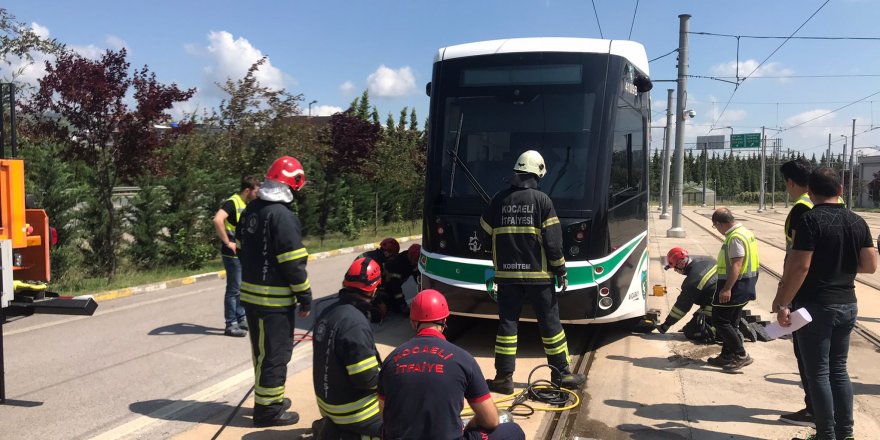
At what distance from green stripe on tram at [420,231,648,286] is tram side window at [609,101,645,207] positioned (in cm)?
57

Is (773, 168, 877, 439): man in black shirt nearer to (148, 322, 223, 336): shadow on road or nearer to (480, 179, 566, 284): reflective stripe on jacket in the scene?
(480, 179, 566, 284): reflective stripe on jacket

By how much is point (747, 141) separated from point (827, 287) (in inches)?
2966

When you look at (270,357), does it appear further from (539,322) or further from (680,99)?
(680,99)

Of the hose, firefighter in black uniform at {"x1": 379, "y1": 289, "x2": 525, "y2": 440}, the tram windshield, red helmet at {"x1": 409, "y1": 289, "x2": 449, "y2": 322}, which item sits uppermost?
the tram windshield

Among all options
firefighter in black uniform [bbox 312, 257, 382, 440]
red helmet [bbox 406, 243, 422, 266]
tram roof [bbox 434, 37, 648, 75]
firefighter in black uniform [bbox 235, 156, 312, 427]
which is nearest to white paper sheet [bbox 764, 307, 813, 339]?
firefighter in black uniform [bbox 312, 257, 382, 440]

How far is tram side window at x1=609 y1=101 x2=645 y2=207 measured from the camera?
21.7 feet

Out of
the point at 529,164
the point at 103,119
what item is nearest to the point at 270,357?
the point at 529,164

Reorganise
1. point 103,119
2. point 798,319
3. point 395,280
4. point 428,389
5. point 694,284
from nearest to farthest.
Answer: point 428,389, point 798,319, point 694,284, point 395,280, point 103,119

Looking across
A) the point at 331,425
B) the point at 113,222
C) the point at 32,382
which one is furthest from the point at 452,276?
the point at 113,222

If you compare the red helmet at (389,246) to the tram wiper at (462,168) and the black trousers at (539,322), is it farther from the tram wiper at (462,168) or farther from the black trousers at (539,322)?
the black trousers at (539,322)

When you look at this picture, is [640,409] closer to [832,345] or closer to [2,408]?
[832,345]

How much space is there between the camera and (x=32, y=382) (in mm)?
5645

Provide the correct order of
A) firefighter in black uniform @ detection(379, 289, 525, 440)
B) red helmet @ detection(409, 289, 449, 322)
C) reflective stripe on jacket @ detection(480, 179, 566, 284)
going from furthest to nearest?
reflective stripe on jacket @ detection(480, 179, 566, 284) < red helmet @ detection(409, 289, 449, 322) < firefighter in black uniform @ detection(379, 289, 525, 440)

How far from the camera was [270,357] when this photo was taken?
178 inches
